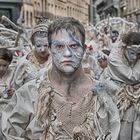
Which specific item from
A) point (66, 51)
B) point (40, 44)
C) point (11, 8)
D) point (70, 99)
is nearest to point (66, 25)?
point (66, 51)

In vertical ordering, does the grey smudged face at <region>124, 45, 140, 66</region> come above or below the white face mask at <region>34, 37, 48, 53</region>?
below

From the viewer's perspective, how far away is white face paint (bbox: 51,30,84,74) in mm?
4109

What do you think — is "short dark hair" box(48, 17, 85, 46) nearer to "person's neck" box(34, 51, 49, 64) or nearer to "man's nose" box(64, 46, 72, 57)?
"man's nose" box(64, 46, 72, 57)

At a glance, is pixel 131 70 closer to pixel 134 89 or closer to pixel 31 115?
pixel 134 89

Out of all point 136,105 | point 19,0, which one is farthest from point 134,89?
point 19,0

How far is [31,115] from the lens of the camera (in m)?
4.16

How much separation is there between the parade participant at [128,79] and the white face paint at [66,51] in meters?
2.39

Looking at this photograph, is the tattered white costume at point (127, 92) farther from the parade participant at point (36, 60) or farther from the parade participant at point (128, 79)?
the parade participant at point (36, 60)

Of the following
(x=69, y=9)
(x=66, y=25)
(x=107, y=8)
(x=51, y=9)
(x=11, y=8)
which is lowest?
(x=66, y=25)

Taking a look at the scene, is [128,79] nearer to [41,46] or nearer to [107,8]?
[41,46]

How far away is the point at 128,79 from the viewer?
6828mm

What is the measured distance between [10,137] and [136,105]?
2.79m

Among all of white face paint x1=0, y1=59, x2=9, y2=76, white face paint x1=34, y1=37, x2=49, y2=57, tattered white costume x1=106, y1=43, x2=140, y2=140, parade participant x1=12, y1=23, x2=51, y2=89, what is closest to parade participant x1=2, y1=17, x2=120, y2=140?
tattered white costume x1=106, y1=43, x2=140, y2=140

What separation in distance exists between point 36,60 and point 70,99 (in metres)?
4.21
